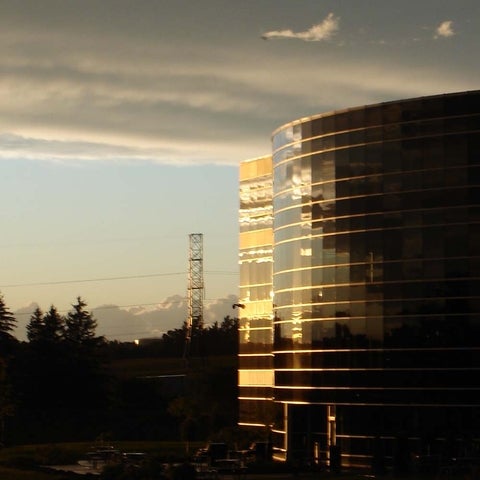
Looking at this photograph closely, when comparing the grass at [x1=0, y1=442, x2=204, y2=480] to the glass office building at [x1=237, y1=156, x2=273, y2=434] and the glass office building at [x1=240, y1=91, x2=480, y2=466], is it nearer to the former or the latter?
the glass office building at [x1=237, y1=156, x2=273, y2=434]

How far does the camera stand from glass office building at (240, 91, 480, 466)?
66.8m

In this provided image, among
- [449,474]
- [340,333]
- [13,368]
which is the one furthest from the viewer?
[13,368]

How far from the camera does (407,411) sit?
68562mm

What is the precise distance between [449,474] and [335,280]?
15.1m

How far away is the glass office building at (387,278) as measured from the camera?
6675 cm

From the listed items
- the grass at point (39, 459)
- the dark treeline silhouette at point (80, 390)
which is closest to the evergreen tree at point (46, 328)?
the dark treeline silhouette at point (80, 390)

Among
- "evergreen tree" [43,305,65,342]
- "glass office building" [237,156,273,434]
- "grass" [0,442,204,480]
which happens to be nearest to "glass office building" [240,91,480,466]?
"grass" [0,442,204,480]

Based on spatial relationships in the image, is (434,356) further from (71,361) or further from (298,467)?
(71,361)

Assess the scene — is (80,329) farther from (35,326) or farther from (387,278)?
(387,278)

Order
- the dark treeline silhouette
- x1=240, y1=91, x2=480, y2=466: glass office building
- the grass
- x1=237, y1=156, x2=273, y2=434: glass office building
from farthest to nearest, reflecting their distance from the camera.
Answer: the dark treeline silhouette, x1=237, y1=156, x2=273, y2=434: glass office building, x1=240, y1=91, x2=480, y2=466: glass office building, the grass

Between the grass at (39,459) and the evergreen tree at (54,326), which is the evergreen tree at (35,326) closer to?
the evergreen tree at (54,326)

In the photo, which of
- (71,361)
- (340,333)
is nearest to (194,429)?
(340,333)

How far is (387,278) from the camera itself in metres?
69.1

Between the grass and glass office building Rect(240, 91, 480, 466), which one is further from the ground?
glass office building Rect(240, 91, 480, 466)
